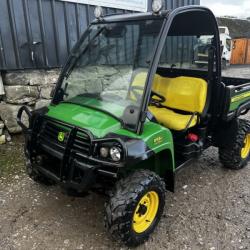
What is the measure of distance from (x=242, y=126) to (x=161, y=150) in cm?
183

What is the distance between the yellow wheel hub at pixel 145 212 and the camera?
265cm

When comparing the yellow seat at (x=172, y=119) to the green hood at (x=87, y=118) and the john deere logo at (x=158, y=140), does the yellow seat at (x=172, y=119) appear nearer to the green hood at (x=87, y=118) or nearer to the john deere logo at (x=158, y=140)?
the john deere logo at (x=158, y=140)

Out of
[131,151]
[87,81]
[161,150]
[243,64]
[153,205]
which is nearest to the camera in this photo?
[131,151]

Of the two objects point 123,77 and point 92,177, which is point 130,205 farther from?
point 123,77

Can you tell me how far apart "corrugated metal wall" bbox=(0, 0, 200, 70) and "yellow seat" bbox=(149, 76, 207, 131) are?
2.33 m

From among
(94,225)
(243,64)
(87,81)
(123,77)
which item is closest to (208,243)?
(94,225)

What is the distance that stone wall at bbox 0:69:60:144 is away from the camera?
481 cm

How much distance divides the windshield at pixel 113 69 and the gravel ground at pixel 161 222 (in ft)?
3.80

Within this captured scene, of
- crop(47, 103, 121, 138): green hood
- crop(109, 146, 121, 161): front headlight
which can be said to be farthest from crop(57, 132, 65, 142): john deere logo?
crop(109, 146, 121, 161): front headlight

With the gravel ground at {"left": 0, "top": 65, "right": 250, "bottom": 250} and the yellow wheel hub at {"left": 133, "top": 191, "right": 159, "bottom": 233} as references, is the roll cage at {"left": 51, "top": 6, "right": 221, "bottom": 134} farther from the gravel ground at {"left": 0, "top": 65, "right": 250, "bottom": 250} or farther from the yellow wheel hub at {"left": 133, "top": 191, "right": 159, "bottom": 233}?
the gravel ground at {"left": 0, "top": 65, "right": 250, "bottom": 250}

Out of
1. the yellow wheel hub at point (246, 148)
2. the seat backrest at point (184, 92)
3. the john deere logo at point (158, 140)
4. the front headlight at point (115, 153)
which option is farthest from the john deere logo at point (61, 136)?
the yellow wheel hub at point (246, 148)

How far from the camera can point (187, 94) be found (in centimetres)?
347

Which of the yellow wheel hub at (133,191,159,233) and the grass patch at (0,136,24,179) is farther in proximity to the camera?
the grass patch at (0,136,24,179)

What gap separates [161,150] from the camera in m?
2.62
